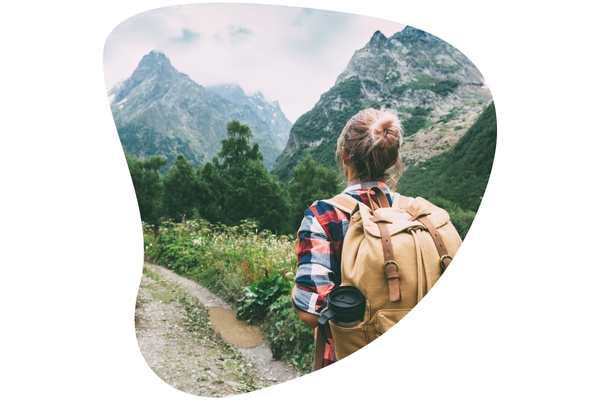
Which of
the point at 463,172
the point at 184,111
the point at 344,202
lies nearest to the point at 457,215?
the point at 463,172

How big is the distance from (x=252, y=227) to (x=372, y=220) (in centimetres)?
100

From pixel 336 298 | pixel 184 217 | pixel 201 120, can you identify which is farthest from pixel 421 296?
pixel 201 120

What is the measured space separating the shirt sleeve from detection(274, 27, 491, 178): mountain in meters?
0.56

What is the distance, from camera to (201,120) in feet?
12.6

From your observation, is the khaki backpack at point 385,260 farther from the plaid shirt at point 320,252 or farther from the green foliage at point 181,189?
the green foliage at point 181,189

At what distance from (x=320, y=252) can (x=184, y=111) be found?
5.11ft

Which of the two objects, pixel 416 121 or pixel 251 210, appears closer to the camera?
pixel 416 121

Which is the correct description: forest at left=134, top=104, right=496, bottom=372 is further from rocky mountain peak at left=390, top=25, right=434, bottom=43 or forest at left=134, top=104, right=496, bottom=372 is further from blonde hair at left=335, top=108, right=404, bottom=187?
rocky mountain peak at left=390, top=25, right=434, bottom=43

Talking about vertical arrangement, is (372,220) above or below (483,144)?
below

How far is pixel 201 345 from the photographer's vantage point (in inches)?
141

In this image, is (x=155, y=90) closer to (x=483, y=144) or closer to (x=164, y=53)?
(x=164, y=53)

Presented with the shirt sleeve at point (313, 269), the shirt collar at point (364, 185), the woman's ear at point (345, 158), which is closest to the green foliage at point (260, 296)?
the shirt sleeve at point (313, 269)

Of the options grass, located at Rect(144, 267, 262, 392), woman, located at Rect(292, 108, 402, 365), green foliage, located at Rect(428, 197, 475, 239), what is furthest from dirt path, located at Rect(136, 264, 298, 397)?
green foliage, located at Rect(428, 197, 475, 239)

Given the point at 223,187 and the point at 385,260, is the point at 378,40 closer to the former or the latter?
the point at 223,187
